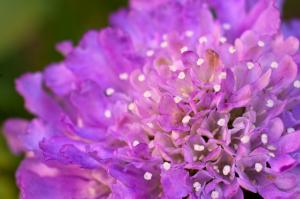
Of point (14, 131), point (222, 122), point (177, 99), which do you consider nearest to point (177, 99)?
point (177, 99)

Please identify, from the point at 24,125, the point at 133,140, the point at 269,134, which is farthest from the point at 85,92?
the point at 269,134

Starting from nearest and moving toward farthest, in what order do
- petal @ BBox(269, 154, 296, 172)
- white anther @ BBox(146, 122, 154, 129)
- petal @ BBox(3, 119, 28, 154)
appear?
petal @ BBox(269, 154, 296, 172), white anther @ BBox(146, 122, 154, 129), petal @ BBox(3, 119, 28, 154)

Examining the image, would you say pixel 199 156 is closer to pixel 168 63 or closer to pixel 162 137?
pixel 162 137

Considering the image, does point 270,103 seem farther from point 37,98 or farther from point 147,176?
point 37,98

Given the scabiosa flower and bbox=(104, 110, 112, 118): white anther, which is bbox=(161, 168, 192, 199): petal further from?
bbox=(104, 110, 112, 118): white anther

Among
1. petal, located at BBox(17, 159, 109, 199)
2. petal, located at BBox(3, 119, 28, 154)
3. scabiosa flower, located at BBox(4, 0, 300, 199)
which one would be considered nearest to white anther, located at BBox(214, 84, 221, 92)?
scabiosa flower, located at BBox(4, 0, 300, 199)

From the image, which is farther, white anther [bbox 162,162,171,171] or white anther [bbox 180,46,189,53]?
white anther [bbox 180,46,189,53]

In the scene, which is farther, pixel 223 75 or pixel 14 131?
pixel 14 131

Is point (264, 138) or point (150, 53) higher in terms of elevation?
point (150, 53)

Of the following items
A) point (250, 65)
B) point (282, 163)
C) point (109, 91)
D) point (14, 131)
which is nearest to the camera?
point (282, 163)

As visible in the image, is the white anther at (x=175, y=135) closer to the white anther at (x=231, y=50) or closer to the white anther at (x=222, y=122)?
the white anther at (x=222, y=122)
